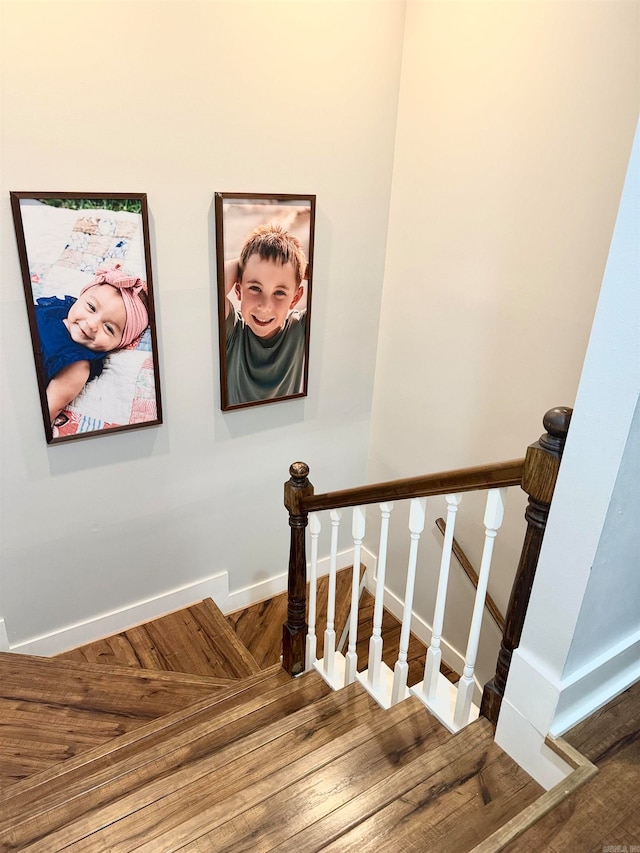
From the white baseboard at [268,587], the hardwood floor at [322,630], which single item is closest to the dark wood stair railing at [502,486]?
the hardwood floor at [322,630]

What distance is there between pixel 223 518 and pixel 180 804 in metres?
1.64

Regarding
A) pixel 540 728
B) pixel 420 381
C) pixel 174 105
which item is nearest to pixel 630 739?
pixel 540 728

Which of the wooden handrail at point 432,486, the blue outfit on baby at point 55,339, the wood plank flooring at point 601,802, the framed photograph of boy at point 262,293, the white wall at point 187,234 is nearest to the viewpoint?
the wood plank flooring at point 601,802

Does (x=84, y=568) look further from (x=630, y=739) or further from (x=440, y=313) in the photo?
(x=630, y=739)

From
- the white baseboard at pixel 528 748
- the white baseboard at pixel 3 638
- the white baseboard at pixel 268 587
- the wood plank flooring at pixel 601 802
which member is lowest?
the white baseboard at pixel 268 587

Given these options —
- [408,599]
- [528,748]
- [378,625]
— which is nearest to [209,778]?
[378,625]

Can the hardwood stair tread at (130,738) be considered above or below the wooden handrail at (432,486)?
below

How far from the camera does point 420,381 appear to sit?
304 cm

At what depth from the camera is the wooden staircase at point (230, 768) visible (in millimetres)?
1363

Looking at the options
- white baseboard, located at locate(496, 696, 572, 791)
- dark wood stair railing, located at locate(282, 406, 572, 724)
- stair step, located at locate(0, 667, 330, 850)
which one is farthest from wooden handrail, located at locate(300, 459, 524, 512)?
stair step, located at locate(0, 667, 330, 850)

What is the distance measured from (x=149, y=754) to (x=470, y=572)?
162 centimetres

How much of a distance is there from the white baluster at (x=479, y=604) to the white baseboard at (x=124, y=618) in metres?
1.81

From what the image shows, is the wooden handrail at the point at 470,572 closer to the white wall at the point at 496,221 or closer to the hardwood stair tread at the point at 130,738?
the white wall at the point at 496,221

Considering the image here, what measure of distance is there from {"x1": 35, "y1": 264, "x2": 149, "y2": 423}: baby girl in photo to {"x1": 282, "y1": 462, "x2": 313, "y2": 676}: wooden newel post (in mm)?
976
